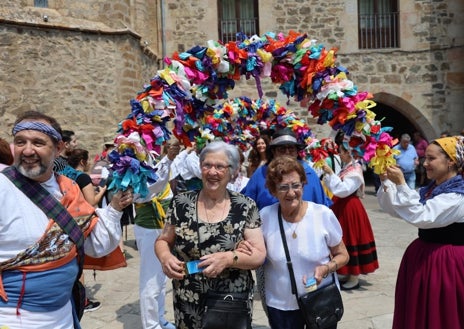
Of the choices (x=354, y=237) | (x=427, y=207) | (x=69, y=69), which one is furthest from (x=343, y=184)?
(x=69, y=69)

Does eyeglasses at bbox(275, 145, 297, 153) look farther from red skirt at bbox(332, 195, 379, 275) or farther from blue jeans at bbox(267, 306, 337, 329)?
red skirt at bbox(332, 195, 379, 275)

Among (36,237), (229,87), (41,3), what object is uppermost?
(41,3)

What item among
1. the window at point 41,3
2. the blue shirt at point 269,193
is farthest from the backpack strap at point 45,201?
the window at point 41,3

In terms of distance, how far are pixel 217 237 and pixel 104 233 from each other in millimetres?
628

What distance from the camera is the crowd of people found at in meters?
2.17

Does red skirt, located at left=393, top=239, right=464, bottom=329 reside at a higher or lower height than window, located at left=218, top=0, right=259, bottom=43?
lower

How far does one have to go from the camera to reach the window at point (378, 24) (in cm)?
1427

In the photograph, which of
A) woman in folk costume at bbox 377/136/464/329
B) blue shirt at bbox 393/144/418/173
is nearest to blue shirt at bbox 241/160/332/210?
woman in folk costume at bbox 377/136/464/329

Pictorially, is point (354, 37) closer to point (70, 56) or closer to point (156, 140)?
point (70, 56)

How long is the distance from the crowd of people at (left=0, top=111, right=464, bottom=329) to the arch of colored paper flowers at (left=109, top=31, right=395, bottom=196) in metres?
0.36

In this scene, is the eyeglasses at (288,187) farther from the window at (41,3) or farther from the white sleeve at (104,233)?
the window at (41,3)

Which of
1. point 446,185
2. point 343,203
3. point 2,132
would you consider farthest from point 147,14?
point 446,185

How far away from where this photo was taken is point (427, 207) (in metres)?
2.85

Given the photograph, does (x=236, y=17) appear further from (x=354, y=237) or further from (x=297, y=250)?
(x=297, y=250)
